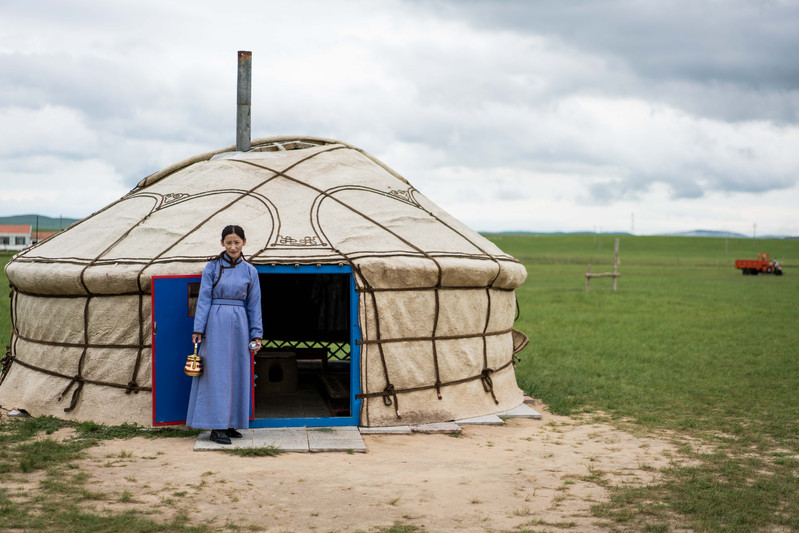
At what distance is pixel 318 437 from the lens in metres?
5.02

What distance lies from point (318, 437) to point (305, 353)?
2.75 m

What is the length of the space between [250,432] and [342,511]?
1556mm

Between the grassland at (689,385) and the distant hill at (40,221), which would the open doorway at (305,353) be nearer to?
the grassland at (689,385)

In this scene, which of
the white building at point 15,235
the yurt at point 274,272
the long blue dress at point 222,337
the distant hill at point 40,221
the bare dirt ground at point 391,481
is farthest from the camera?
the distant hill at point 40,221

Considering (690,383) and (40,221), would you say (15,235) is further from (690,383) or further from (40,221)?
(40,221)

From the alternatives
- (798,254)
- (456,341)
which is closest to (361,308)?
(456,341)

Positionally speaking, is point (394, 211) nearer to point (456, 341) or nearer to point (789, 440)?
point (456, 341)

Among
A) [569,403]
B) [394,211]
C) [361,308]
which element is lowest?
[569,403]

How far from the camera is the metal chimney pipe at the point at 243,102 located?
6.63m

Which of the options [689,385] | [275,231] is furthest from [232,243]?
[689,385]

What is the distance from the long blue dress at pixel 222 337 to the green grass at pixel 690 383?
2.24 metres

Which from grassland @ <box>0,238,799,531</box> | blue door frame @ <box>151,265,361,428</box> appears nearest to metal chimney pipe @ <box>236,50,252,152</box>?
blue door frame @ <box>151,265,361,428</box>

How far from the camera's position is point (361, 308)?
5.27 metres

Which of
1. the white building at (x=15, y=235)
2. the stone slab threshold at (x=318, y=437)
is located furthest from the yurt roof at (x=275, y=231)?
the white building at (x=15, y=235)
